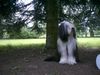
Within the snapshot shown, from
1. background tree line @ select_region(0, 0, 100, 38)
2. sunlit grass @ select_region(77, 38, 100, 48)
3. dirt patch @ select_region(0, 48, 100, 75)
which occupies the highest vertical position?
background tree line @ select_region(0, 0, 100, 38)

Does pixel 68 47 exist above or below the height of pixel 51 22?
below

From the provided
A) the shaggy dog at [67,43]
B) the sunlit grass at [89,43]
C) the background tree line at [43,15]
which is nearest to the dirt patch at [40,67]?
the shaggy dog at [67,43]

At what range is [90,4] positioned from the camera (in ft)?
36.1

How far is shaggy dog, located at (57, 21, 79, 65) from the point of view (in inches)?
314

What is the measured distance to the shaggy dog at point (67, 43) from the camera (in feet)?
26.2

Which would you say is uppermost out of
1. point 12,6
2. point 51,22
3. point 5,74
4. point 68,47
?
point 12,6

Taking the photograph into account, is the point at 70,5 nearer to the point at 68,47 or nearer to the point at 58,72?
the point at 68,47

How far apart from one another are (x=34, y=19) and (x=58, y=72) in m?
5.52

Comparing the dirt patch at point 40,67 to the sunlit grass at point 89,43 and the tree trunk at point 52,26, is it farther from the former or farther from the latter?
the sunlit grass at point 89,43

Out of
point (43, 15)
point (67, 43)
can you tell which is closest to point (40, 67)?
point (67, 43)

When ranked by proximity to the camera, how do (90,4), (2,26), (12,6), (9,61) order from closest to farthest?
1. (9,61)
2. (90,4)
3. (12,6)
4. (2,26)

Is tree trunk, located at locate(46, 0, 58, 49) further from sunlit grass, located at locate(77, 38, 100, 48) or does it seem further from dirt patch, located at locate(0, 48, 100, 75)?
sunlit grass, located at locate(77, 38, 100, 48)

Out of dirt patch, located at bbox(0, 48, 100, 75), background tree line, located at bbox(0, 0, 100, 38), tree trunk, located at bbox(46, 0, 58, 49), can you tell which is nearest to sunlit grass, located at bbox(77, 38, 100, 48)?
background tree line, located at bbox(0, 0, 100, 38)

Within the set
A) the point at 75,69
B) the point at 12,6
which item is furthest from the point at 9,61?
the point at 12,6
